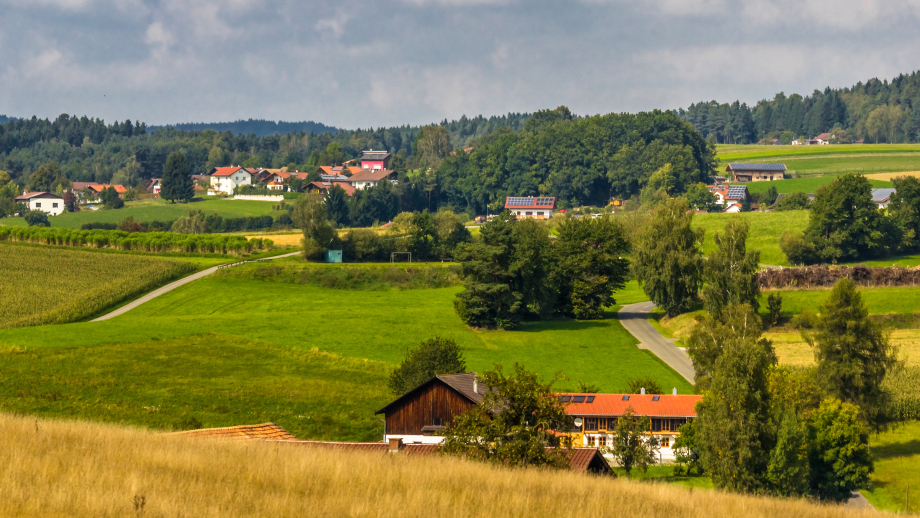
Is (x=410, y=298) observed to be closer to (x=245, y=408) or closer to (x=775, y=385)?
(x=245, y=408)

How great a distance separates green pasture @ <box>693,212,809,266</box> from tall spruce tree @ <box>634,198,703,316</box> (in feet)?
93.3

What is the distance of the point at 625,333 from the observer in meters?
75.4

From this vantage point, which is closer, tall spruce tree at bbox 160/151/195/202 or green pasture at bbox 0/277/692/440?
A: green pasture at bbox 0/277/692/440

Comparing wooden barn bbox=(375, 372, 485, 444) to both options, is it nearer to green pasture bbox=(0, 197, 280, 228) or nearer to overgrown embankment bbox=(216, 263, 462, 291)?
overgrown embankment bbox=(216, 263, 462, 291)

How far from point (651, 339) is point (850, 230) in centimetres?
4313

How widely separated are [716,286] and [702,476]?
29.2 m

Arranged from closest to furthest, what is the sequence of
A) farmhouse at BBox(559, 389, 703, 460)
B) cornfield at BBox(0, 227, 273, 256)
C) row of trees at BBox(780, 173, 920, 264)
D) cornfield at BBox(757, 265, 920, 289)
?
farmhouse at BBox(559, 389, 703, 460), cornfield at BBox(757, 265, 920, 289), row of trees at BBox(780, 173, 920, 264), cornfield at BBox(0, 227, 273, 256)

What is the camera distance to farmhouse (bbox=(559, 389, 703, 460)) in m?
49.2

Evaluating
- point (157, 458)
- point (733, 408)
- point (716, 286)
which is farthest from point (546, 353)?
point (157, 458)

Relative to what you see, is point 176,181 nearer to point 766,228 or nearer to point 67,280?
point 67,280

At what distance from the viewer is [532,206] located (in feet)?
631

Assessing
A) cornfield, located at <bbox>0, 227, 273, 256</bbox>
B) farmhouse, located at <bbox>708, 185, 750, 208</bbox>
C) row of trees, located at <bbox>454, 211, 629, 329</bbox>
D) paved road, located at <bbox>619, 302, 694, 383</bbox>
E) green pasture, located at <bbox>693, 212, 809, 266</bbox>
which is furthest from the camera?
farmhouse, located at <bbox>708, 185, 750, 208</bbox>

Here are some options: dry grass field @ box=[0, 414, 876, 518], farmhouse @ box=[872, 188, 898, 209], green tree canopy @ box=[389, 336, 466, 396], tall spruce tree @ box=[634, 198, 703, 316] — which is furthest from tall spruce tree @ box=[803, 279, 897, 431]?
farmhouse @ box=[872, 188, 898, 209]

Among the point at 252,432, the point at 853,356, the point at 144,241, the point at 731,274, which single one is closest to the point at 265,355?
the point at 252,432
